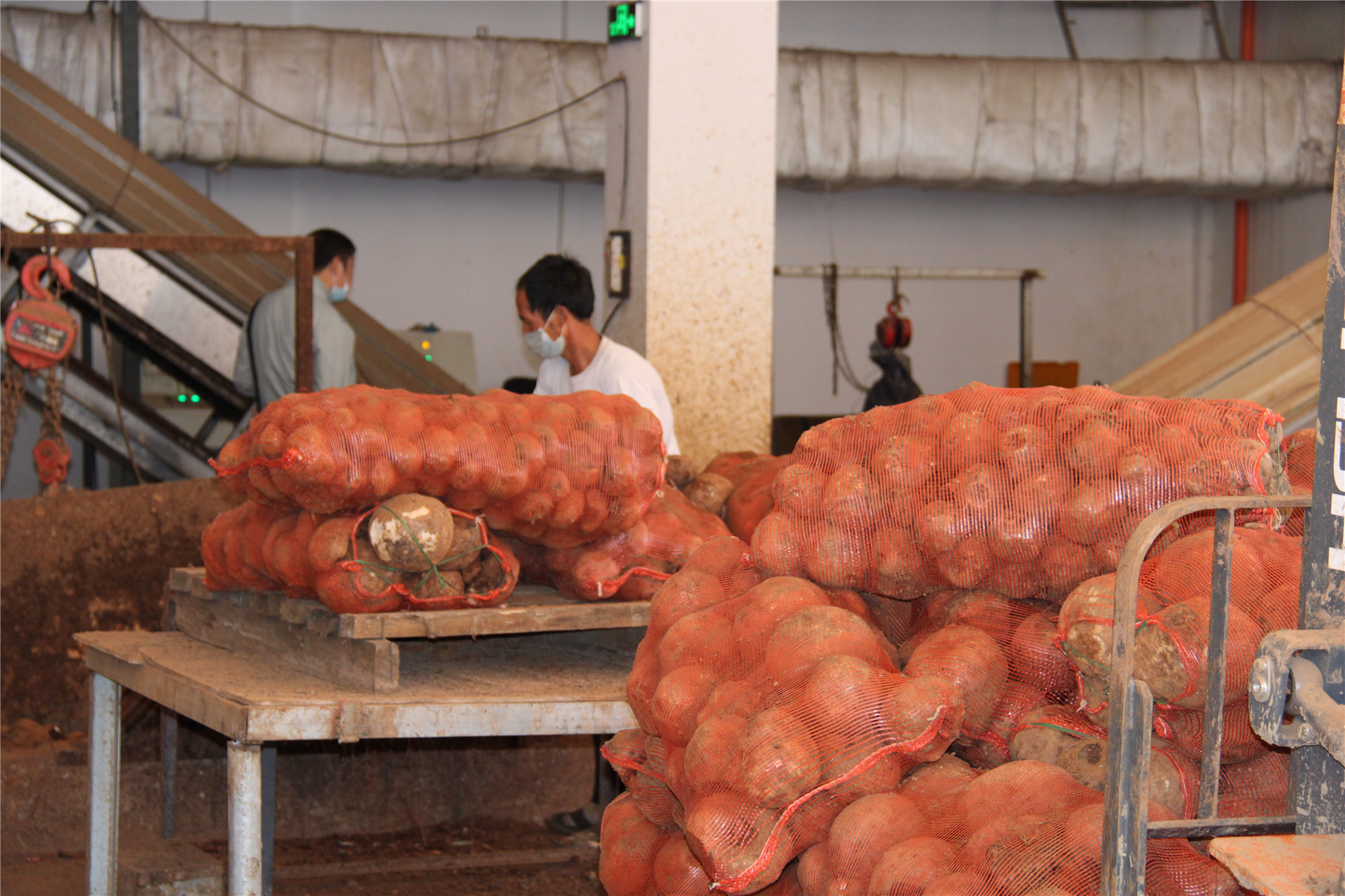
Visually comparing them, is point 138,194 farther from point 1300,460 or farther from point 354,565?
point 1300,460

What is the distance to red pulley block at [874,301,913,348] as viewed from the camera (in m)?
7.65

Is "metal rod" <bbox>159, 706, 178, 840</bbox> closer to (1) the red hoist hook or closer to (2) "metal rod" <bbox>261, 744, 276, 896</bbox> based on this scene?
(2) "metal rod" <bbox>261, 744, 276, 896</bbox>

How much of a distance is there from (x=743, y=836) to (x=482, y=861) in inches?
103

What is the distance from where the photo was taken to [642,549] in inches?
141

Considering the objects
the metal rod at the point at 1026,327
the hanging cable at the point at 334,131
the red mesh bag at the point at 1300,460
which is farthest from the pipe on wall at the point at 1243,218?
the red mesh bag at the point at 1300,460

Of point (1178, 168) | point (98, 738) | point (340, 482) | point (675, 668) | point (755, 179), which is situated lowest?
point (98, 738)

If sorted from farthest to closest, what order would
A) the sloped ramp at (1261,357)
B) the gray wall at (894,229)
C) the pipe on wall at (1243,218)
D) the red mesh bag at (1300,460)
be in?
the pipe on wall at (1243,218), the gray wall at (894,229), the sloped ramp at (1261,357), the red mesh bag at (1300,460)

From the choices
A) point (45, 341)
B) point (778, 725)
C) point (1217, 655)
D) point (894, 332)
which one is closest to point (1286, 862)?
point (1217, 655)

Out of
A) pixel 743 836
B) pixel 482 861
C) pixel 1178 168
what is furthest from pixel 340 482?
pixel 1178 168

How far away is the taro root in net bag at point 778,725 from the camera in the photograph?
2.18 meters

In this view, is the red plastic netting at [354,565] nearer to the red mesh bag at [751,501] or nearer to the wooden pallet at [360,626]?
the wooden pallet at [360,626]

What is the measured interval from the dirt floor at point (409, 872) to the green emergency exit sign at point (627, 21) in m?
3.31

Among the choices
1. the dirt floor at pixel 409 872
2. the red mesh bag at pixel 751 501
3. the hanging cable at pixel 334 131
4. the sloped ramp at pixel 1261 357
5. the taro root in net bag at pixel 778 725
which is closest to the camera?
the taro root in net bag at pixel 778 725

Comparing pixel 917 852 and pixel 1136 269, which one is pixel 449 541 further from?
pixel 1136 269
